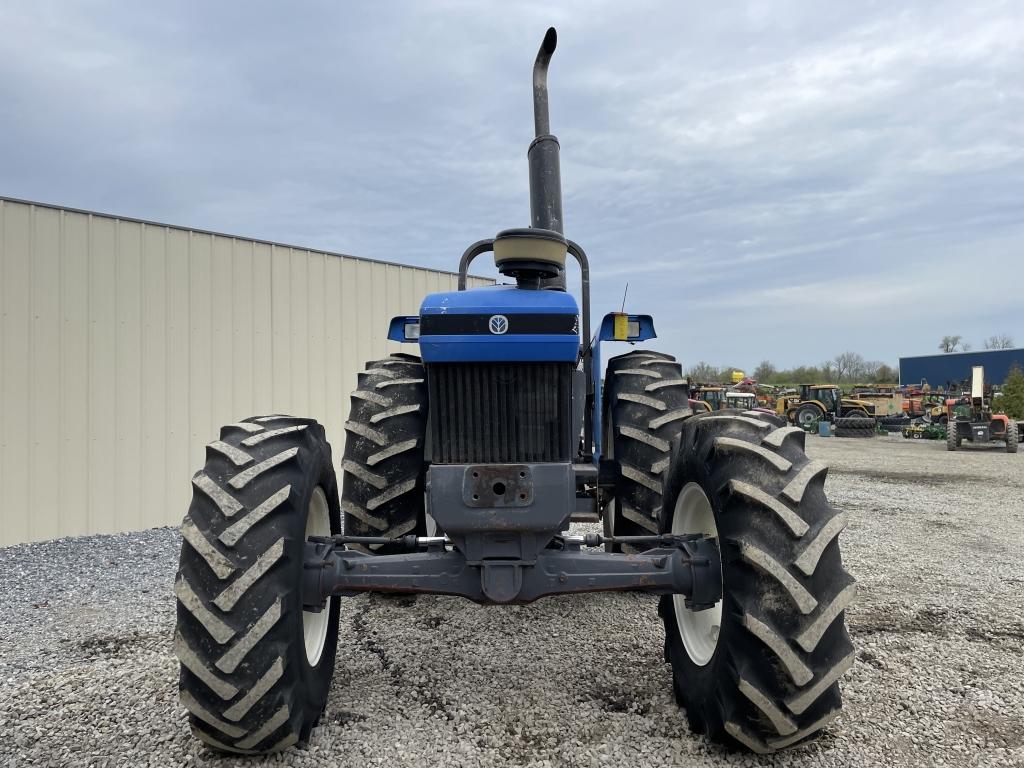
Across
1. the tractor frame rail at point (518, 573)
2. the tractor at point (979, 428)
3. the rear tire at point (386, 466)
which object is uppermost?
the rear tire at point (386, 466)

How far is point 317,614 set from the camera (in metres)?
2.97

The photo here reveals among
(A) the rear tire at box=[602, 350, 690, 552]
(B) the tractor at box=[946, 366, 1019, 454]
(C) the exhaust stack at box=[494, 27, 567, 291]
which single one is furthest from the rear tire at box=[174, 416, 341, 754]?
(B) the tractor at box=[946, 366, 1019, 454]

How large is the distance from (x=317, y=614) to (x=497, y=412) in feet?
3.92

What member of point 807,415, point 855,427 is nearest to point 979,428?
point 855,427

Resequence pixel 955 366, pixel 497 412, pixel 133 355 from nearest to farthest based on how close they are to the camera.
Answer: pixel 497 412 < pixel 133 355 < pixel 955 366

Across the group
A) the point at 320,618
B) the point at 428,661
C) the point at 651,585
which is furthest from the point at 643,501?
the point at 320,618

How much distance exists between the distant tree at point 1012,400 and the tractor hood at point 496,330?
82.8 feet

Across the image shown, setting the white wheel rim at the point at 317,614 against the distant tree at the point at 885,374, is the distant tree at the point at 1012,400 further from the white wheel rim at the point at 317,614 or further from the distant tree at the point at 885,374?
the distant tree at the point at 885,374

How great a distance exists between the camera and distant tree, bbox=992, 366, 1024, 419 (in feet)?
74.1

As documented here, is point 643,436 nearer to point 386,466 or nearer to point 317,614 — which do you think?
point 386,466

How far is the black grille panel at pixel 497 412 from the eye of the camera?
279 cm

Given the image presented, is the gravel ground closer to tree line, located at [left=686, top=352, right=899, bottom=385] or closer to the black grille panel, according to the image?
the black grille panel

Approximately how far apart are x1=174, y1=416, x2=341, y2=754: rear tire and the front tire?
148 cm

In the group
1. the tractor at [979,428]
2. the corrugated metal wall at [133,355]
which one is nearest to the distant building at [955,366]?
the tractor at [979,428]
